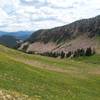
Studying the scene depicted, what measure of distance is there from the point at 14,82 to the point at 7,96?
15587 mm

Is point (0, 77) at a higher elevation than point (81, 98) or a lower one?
higher

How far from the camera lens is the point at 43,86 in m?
46.3

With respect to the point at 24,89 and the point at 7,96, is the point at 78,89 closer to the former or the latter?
the point at 24,89

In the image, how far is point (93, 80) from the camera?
65.4 meters

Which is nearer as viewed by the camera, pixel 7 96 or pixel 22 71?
pixel 7 96

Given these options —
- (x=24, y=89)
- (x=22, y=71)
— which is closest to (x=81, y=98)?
(x=24, y=89)

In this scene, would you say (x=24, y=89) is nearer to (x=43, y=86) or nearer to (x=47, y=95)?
(x=47, y=95)

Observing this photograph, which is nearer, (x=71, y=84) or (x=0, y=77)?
(x=0, y=77)

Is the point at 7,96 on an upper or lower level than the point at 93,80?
upper

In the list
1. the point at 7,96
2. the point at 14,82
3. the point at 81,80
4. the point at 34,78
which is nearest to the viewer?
the point at 7,96

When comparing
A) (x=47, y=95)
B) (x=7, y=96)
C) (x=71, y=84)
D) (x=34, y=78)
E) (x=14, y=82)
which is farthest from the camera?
(x=71, y=84)

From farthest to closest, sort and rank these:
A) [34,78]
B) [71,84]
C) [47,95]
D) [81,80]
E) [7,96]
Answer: [81,80] → [71,84] → [34,78] → [47,95] → [7,96]

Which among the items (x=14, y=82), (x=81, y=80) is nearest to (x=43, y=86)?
(x=14, y=82)

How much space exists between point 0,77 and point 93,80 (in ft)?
86.3
